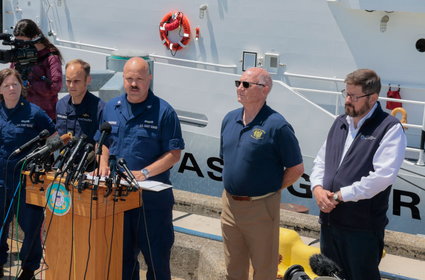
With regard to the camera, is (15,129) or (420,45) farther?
(420,45)

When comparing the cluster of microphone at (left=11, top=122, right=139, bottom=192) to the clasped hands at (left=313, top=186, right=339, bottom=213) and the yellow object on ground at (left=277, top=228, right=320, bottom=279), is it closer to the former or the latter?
the clasped hands at (left=313, top=186, right=339, bottom=213)

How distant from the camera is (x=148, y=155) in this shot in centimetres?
388

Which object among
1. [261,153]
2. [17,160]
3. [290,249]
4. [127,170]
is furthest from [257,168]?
[17,160]

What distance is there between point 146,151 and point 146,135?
0.10m

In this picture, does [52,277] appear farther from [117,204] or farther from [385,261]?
[385,261]

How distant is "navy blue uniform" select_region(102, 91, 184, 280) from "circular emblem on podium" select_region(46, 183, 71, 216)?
1.56 ft

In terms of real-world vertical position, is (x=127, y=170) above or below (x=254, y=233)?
above

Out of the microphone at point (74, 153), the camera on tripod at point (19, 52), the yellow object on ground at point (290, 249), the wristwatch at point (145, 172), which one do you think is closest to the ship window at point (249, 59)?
the camera on tripod at point (19, 52)

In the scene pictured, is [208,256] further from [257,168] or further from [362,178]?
[362,178]

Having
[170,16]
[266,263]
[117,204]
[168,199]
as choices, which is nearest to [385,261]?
[266,263]

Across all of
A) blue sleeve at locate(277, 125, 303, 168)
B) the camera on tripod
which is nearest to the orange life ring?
the camera on tripod

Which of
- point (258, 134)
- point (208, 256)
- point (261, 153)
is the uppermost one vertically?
point (258, 134)

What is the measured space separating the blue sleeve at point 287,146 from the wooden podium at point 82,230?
0.87 m

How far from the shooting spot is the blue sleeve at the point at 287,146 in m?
3.70
